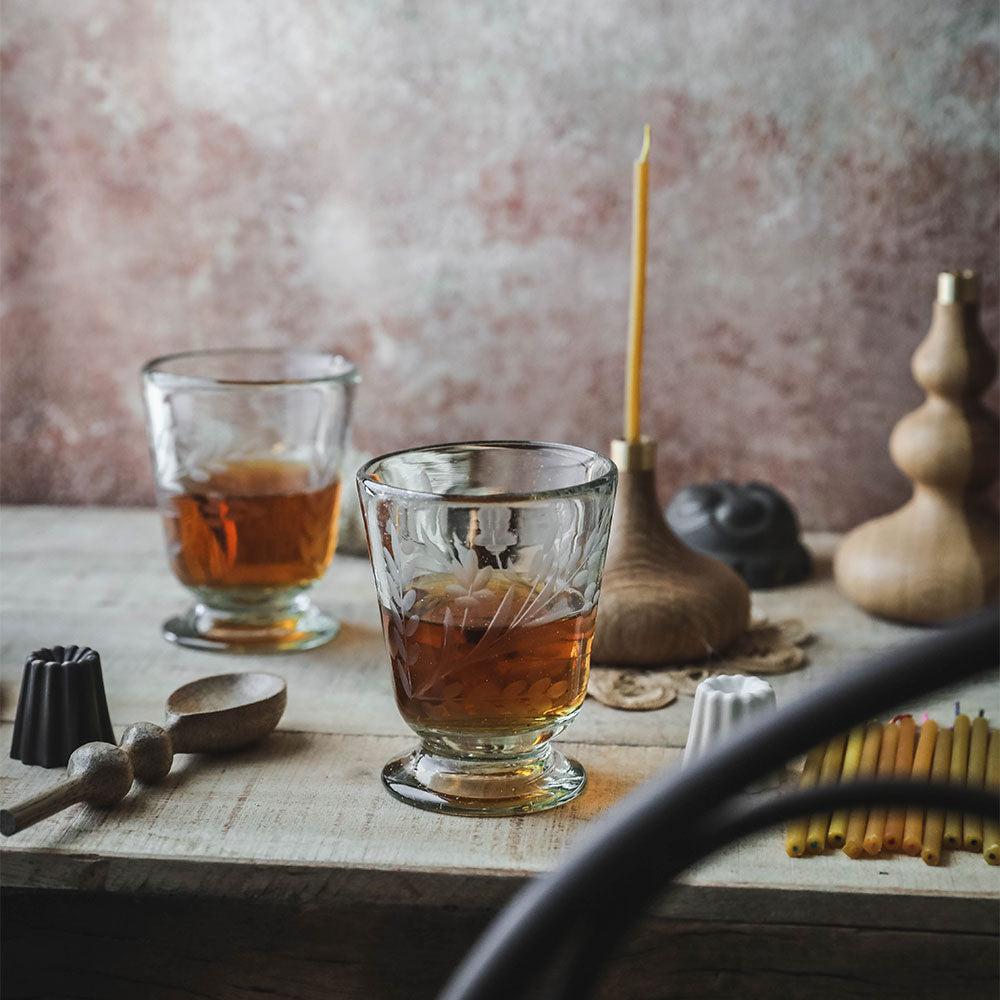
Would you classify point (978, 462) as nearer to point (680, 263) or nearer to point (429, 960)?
point (680, 263)

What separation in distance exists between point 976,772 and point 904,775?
4 cm

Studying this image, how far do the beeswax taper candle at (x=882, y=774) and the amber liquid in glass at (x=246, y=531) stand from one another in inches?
15.9

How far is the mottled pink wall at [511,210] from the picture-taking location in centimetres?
111

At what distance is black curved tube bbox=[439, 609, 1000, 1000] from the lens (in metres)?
0.26

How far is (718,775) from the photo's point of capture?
0.88 feet

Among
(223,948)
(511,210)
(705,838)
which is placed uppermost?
(511,210)

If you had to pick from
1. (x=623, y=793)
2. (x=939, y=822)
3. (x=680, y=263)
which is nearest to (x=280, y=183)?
(x=680, y=263)

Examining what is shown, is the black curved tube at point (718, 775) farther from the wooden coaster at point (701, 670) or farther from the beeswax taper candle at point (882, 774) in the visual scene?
the wooden coaster at point (701, 670)

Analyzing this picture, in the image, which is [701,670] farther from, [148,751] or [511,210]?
[511,210]

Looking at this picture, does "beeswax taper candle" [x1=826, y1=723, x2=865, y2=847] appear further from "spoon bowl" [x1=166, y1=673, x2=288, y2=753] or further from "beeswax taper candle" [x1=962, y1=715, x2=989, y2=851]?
"spoon bowl" [x1=166, y1=673, x2=288, y2=753]

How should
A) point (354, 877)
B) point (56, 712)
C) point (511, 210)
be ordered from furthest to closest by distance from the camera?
point (511, 210)
point (56, 712)
point (354, 877)

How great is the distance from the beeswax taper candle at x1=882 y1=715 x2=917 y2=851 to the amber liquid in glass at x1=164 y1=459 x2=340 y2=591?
0.41 meters

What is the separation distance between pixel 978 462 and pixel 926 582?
96 millimetres

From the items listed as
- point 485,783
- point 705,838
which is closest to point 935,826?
point 485,783
